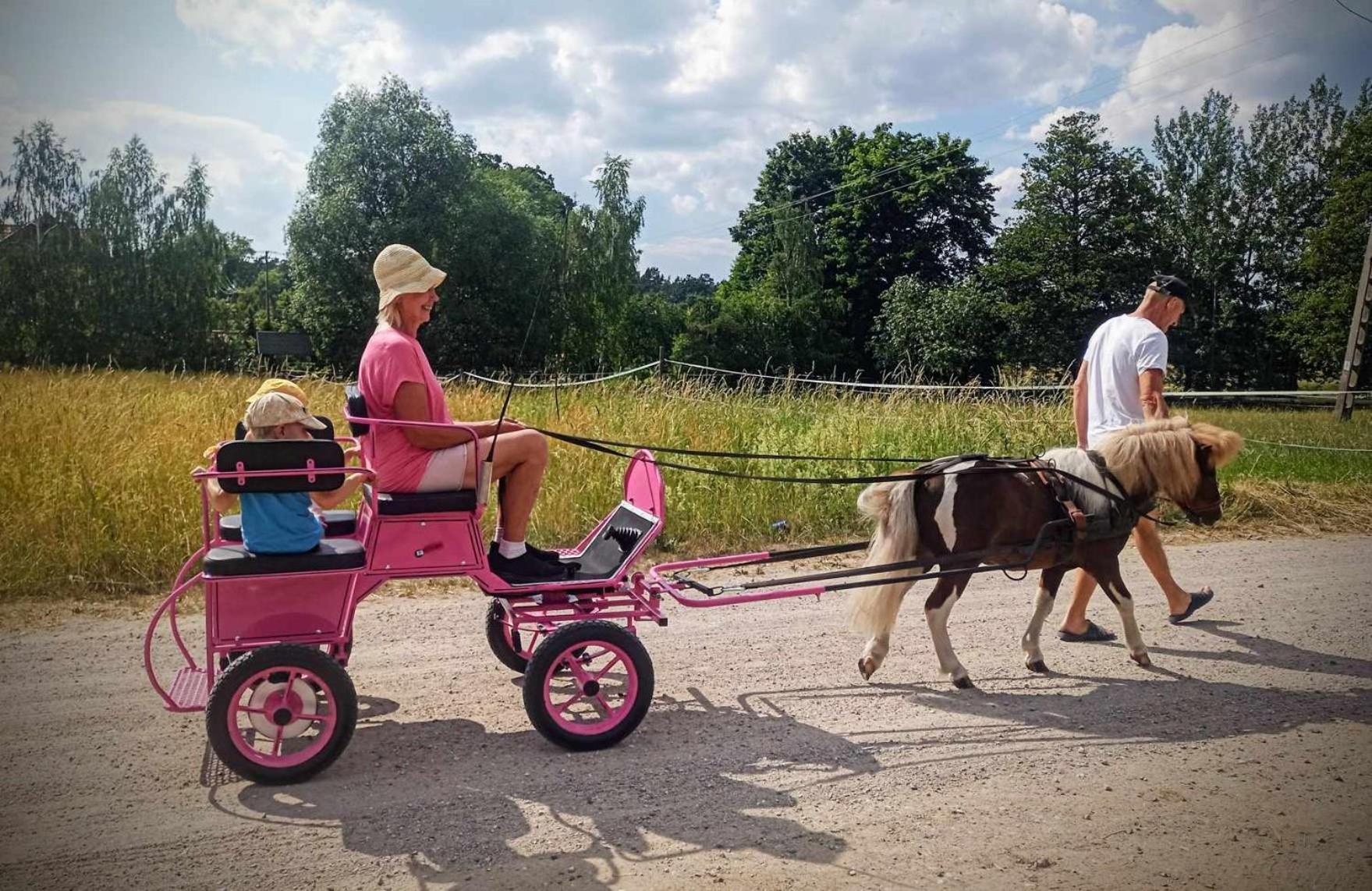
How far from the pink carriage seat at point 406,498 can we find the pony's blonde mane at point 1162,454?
370 cm

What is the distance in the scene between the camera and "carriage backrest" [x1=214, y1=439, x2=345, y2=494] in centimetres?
409

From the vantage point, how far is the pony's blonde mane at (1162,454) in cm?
584

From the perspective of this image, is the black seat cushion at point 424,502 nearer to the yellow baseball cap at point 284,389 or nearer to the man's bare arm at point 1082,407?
the yellow baseball cap at point 284,389

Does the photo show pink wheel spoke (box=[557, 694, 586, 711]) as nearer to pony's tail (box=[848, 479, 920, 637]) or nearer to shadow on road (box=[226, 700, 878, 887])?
shadow on road (box=[226, 700, 878, 887])

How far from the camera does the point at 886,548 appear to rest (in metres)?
5.52

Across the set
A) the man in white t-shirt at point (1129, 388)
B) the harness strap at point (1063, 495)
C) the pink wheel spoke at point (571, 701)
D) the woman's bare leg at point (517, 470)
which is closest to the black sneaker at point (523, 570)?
the woman's bare leg at point (517, 470)

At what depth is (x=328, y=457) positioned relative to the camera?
420 cm

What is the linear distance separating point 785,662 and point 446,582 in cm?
293

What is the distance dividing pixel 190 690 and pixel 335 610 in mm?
754

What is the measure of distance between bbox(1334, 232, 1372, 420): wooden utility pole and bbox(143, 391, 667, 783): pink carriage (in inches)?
621

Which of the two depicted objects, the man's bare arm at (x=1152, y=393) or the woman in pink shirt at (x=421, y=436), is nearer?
the woman in pink shirt at (x=421, y=436)

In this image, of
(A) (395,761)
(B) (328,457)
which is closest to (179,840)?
(A) (395,761)

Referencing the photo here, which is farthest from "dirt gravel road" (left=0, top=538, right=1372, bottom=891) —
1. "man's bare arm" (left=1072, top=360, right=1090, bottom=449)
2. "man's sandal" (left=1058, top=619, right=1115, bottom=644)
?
"man's bare arm" (left=1072, top=360, right=1090, bottom=449)

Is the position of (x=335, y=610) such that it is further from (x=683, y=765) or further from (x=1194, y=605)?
(x=1194, y=605)
